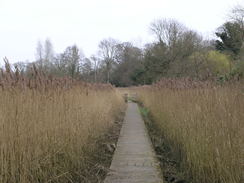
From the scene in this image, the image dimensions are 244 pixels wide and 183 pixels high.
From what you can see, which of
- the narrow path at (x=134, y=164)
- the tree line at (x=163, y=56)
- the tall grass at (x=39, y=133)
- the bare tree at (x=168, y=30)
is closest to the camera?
the tall grass at (x=39, y=133)

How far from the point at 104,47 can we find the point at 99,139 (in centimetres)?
5477

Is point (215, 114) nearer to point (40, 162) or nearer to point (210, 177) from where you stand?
point (210, 177)

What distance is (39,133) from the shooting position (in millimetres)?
3094

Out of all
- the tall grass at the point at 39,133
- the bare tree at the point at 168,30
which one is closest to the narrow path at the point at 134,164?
the tall grass at the point at 39,133

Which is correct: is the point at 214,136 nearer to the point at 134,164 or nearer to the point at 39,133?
the point at 134,164

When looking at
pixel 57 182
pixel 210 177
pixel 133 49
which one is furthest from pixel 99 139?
pixel 133 49

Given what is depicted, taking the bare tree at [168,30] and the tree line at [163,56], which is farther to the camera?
the bare tree at [168,30]

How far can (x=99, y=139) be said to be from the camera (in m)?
5.81

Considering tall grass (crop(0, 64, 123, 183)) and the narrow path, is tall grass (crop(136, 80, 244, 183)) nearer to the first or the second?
the narrow path

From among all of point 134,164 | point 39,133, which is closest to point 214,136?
point 134,164

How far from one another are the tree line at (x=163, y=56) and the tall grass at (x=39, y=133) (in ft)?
2.46

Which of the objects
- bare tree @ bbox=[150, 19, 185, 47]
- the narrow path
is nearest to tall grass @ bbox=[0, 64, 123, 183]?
the narrow path

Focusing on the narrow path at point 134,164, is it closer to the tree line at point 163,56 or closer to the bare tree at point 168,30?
the tree line at point 163,56

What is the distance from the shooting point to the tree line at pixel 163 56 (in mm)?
16250
